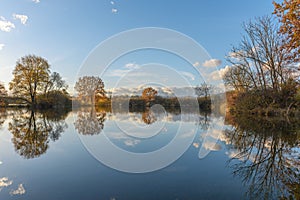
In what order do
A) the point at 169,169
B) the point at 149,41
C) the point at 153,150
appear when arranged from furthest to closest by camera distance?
the point at 149,41, the point at 153,150, the point at 169,169

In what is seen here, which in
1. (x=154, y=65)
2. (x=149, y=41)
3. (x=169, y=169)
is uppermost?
(x=149, y=41)

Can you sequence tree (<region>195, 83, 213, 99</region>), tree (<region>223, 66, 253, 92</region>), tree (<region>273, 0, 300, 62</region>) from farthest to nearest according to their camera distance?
tree (<region>195, 83, 213, 99</region>) → tree (<region>223, 66, 253, 92</region>) → tree (<region>273, 0, 300, 62</region>)

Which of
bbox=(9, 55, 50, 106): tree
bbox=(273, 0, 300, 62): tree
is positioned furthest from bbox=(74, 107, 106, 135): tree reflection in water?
bbox=(9, 55, 50, 106): tree

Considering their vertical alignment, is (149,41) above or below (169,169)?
above

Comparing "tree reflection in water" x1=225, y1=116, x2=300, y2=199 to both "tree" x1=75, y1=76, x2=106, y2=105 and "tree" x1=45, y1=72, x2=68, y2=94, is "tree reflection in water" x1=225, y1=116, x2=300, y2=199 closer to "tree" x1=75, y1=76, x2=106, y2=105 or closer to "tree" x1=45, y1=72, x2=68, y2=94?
"tree" x1=75, y1=76, x2=106, y2=105

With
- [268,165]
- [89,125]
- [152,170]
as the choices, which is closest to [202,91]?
[89,125]

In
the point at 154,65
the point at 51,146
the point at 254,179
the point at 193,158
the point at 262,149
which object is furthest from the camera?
the point at 154,65

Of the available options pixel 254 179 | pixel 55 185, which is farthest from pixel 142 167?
pixel 254 179

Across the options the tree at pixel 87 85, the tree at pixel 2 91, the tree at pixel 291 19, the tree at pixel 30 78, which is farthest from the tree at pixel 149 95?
the tree at pixel 2 91

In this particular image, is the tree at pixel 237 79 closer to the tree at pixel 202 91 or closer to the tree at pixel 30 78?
the tree at pixel 202 91

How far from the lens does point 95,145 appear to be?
20.5ft

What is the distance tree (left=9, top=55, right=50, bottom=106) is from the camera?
28281 mm

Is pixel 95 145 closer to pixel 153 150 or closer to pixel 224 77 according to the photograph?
pixel 153 150

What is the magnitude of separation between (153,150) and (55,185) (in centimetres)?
308
